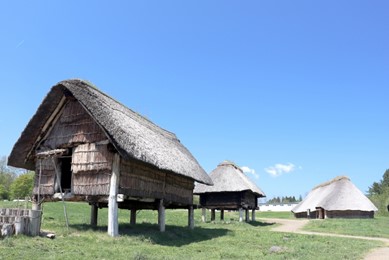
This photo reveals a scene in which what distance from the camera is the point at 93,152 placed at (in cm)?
1728

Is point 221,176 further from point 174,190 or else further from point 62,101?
point 62,101

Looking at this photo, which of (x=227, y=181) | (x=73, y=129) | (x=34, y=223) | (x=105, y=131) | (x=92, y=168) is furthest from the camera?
(x=227, y=181)

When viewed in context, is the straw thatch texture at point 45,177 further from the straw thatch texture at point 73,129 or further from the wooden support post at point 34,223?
the wooden support post at point 34,223

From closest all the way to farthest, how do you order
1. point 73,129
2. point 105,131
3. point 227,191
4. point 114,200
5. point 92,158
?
point 114,200 → point 105,131 → point 92,158 → point 73,129 → point 227,191

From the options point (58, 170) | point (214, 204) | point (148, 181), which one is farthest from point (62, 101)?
point (214, 204)

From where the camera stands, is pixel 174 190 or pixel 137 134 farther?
pixel 174 190

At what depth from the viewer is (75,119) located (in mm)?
18047

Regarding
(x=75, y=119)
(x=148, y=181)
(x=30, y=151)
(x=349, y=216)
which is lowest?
(x=349, y=216)

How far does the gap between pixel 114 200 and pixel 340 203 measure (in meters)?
36.7

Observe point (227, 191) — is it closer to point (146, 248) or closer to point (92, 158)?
point (92, 158)

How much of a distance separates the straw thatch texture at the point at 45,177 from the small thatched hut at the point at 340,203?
35.9m

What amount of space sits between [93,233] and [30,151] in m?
5.88

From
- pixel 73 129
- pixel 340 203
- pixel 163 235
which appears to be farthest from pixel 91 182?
pixel 340 203

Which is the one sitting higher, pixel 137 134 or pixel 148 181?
pixel 137 134
